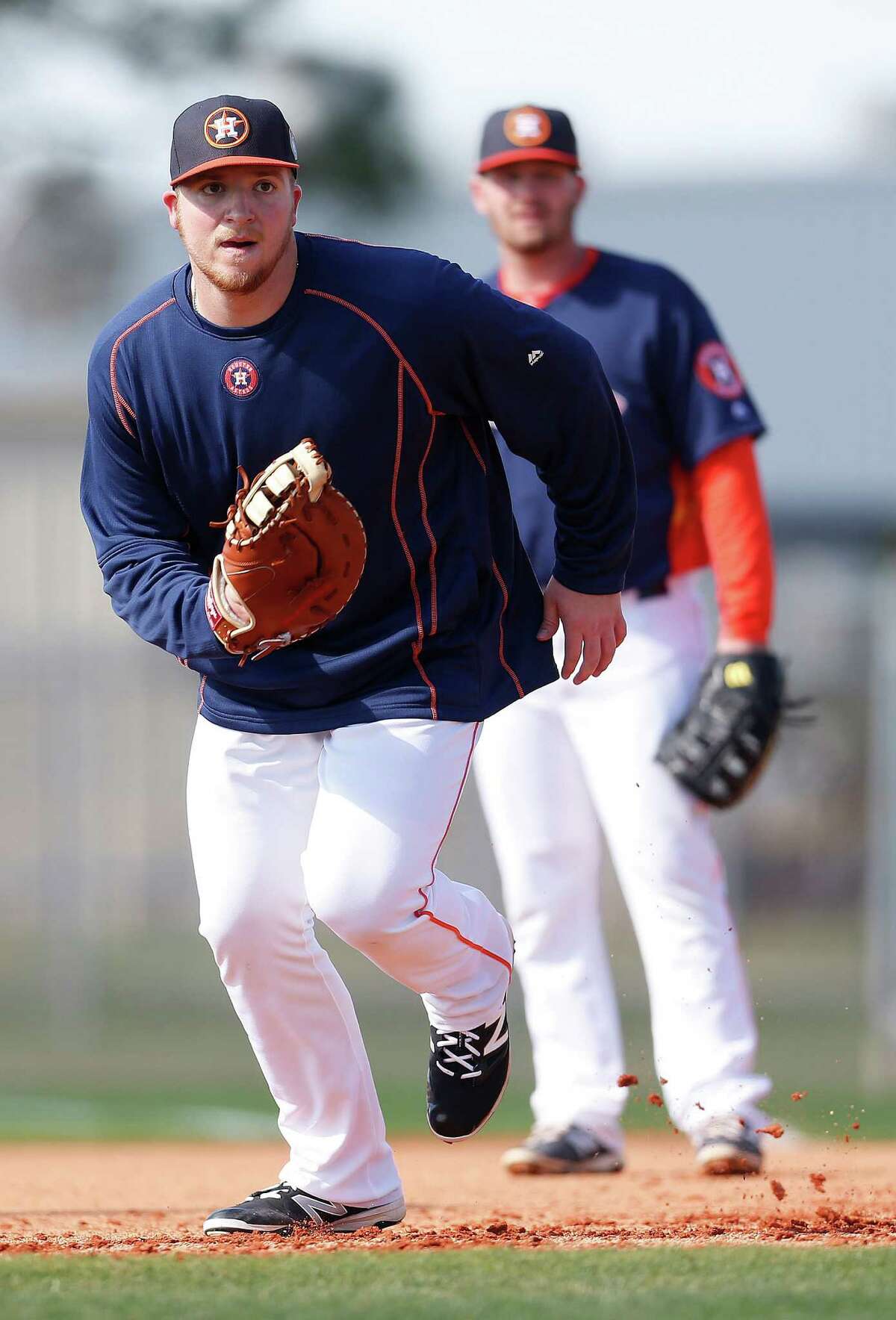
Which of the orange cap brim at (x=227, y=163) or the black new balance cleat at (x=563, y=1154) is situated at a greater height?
the orange cap brim at (x=227, y=163)

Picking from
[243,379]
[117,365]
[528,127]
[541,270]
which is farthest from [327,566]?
[528,127]

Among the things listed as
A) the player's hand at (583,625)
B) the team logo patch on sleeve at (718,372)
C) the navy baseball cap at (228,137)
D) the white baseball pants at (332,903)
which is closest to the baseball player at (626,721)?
the team logo patch on sleeve at (718,372)

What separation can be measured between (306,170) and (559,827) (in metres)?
13.8

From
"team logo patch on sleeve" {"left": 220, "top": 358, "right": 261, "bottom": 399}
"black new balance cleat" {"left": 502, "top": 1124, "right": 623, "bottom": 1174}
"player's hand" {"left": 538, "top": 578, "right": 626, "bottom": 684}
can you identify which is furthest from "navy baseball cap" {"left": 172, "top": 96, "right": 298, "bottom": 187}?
"black new balance cleat" {"left": 502, "top": 1124, "right": 623, "bottom": 1174}

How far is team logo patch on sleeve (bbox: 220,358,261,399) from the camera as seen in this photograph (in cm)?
362

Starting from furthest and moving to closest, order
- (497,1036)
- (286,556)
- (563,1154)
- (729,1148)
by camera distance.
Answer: (563,1154) → (729,1148) → (497,1036) → (286,556)

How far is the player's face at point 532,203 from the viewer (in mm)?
5117

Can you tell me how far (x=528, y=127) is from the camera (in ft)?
16.8

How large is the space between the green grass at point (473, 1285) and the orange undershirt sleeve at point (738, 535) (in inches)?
82.6

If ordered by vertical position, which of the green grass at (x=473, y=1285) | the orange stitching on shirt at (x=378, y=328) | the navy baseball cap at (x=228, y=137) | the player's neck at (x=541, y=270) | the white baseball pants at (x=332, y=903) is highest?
the player's neck at (x=541, y=270)

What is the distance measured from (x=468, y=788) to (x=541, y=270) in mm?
7506

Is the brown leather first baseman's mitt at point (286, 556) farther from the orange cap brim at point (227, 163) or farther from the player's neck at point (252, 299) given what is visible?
the orange cap brim at point (227, 163)

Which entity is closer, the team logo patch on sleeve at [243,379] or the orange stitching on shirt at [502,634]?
the team logo patch on sleeve at [243,379]

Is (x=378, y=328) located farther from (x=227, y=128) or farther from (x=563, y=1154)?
(x=563, y=1154)
